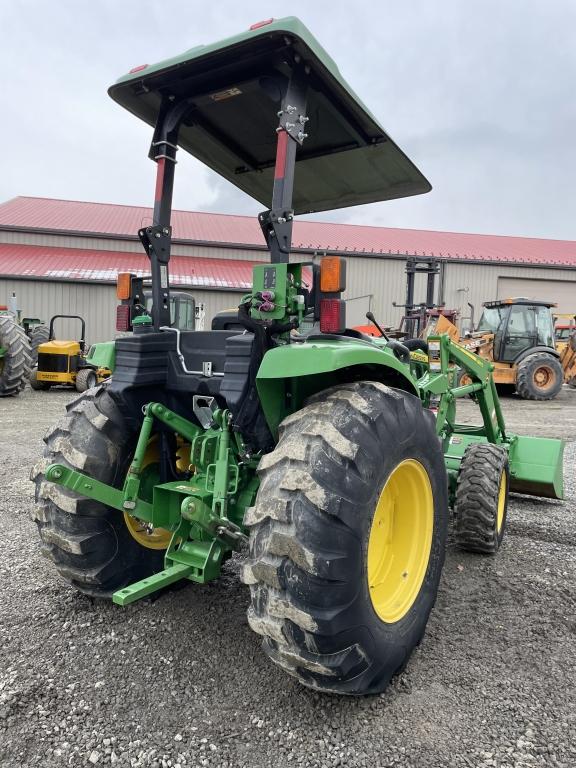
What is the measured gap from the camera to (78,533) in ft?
9.31

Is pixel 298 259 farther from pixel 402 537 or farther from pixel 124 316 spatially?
pixel 402 537

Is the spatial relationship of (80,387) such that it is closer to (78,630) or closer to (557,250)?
(78,630)

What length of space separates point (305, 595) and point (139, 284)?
1906 mm

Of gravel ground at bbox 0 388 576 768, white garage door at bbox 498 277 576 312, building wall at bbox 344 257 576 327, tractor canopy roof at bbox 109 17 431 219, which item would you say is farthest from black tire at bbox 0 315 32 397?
white garage door at bbox 498 277 576 312

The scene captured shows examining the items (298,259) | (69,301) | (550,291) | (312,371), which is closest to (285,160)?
(312,371)

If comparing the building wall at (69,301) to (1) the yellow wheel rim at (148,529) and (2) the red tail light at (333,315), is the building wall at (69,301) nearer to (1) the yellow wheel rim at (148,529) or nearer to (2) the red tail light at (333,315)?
(1) the yellow wheel rim at (148,529)

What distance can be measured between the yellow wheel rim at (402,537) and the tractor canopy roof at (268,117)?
1759 millimetres

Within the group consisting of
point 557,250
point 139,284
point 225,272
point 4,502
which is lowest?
point 4,502

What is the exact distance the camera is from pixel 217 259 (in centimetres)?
2327

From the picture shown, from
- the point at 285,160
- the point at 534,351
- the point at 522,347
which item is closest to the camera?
the point at 285,160

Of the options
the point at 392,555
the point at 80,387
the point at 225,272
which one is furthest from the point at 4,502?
the point at 225,272

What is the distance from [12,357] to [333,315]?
1107 centimetres

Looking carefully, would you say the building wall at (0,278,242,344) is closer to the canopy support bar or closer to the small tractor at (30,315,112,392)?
the small tractor at (30,315,112,392)

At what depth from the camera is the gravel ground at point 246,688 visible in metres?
2.06
